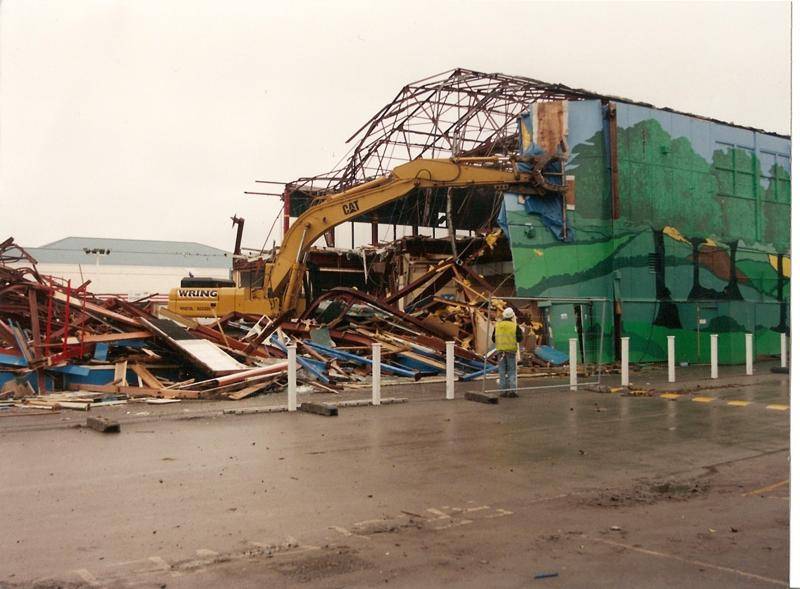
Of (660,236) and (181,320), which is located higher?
(660,236)

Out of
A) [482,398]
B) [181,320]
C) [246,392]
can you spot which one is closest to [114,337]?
[246,392]

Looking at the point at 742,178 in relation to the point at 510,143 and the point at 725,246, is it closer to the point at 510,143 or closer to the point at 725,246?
the point at 725,246

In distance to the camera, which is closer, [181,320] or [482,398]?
[482,398]

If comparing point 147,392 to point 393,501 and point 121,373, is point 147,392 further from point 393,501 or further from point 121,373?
point 393,501

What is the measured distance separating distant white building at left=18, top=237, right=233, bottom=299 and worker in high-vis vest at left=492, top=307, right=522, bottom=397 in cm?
3857

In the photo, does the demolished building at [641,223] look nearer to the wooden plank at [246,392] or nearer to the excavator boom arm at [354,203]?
the excavator boom arm at [354,203]

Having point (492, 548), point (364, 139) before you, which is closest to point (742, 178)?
point (364, 139)

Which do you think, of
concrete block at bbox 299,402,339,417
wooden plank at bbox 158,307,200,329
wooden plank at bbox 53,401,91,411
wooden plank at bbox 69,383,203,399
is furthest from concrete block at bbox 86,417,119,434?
wooden plank at bbox 158,307,200,329

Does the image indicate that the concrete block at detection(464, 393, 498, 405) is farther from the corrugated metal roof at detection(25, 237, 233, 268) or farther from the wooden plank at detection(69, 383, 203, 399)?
the corrugated metal roof at detection(25, 237, 233, 268)

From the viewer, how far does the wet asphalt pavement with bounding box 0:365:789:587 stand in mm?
5332

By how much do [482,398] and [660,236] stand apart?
13559 mm

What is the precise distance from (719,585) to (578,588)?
3.15 feet

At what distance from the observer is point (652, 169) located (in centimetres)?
2608

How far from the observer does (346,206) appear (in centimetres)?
2273
